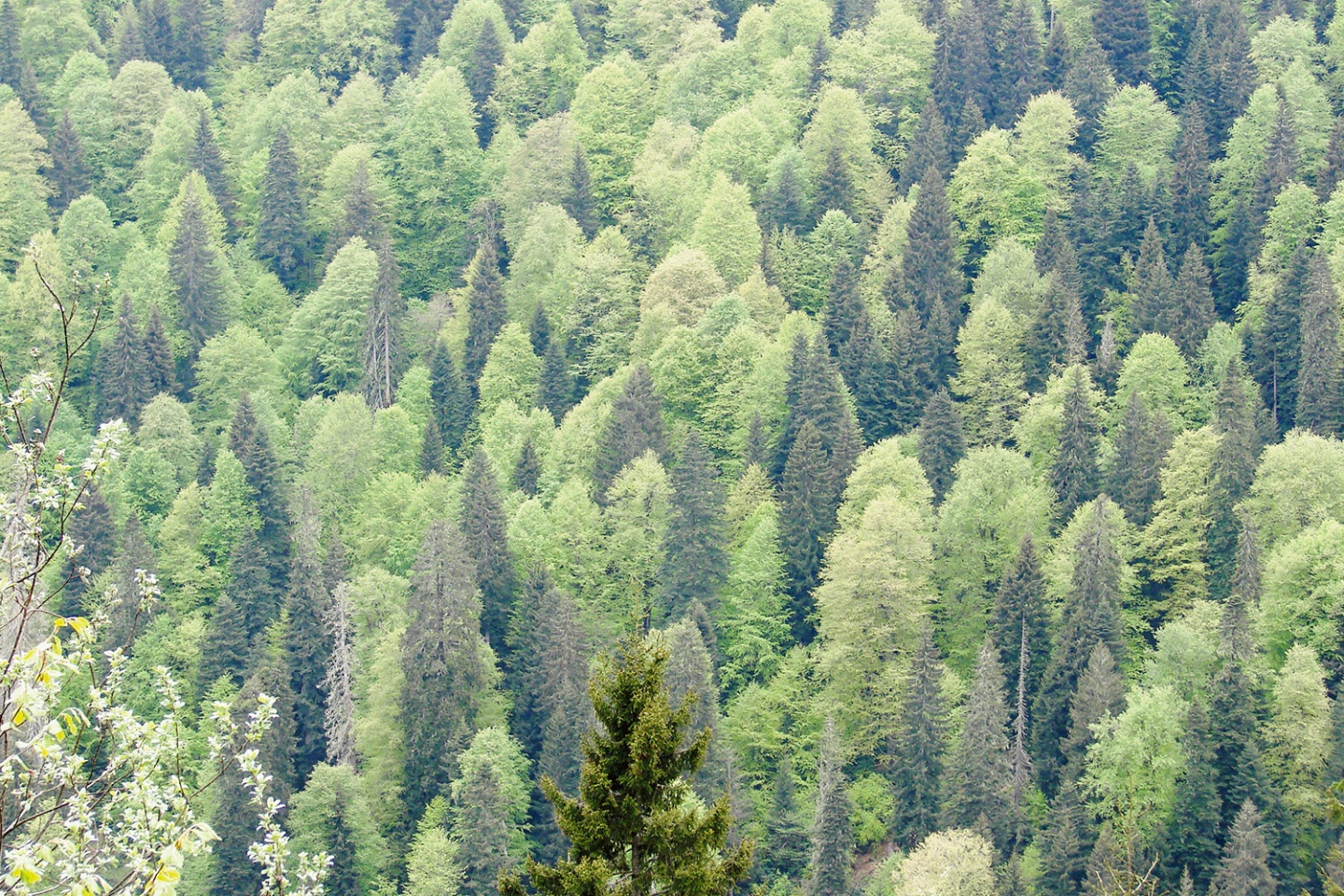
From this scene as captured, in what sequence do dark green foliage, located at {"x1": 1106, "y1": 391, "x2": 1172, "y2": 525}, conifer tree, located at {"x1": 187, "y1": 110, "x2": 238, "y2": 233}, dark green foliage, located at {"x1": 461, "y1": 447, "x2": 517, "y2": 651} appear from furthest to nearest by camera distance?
1. conifer tree, located at {"x1": 187, "y1": 110, "x2": 238, "y2": 233}
2. dark green foliage, located at {"x1": 461, "y1": 447, "x2": 517, "y2": 651}
3. dark green foliage, located at {"x1": 1106, "y1": 391, "x2": 1172, "y2": 525}

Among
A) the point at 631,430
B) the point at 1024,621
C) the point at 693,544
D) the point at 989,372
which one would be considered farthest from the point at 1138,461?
the point at 631,430

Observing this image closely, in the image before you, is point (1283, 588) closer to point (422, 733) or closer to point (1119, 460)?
point (1119, 460)

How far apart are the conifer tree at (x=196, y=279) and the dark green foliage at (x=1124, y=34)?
63828 millimetres

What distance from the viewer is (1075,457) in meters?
82.4

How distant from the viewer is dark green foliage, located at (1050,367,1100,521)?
268 feet

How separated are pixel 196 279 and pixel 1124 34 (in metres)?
66.6

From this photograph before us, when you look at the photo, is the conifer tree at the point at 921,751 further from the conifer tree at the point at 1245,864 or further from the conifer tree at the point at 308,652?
the conifer tree at the point at 308,652

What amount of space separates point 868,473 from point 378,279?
44561mm

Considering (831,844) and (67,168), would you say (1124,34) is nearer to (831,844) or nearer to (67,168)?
(831,844)

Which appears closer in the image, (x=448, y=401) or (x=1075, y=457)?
(x=1075, y=457)

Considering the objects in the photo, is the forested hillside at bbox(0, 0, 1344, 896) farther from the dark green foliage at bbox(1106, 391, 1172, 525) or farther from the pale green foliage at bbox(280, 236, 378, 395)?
the pale green foliage at bbox(280, 236, 378, 395)

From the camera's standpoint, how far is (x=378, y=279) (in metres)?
114

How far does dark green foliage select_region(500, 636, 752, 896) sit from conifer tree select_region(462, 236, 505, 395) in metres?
86.3

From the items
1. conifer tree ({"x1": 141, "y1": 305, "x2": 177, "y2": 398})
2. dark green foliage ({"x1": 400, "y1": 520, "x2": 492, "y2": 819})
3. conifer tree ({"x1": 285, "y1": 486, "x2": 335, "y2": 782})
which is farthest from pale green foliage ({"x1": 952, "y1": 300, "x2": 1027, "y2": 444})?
conifer tree ({"x1": 141, "y1": 305, "x2": 177, "y2": 398})
